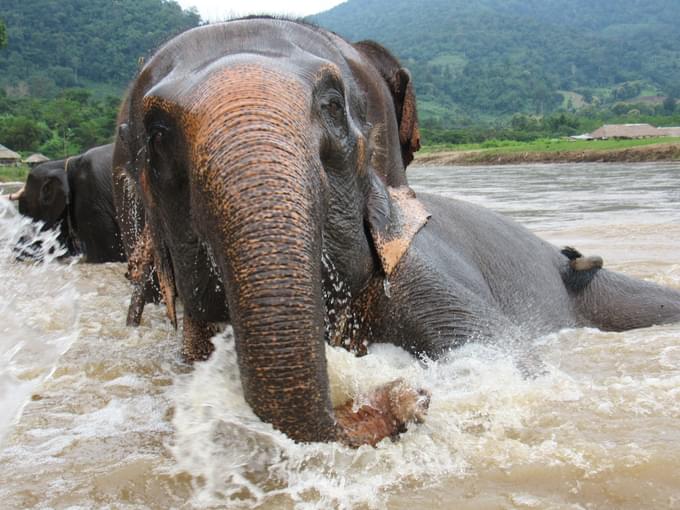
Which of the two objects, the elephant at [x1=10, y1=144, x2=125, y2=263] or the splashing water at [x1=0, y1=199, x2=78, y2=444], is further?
the elephant at [x1=10, y1=144, x2=125, y2=263]

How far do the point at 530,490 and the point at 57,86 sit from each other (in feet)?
488

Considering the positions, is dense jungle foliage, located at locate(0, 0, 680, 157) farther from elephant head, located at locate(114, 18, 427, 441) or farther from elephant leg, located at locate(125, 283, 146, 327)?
elephant head, located at locate(114, 18, 427, 441)

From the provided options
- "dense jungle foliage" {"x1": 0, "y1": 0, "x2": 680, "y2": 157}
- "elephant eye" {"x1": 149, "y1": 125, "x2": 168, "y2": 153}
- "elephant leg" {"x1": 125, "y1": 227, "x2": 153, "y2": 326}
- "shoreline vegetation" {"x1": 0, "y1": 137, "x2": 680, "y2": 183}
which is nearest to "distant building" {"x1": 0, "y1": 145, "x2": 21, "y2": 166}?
"shoreline vegetation" {"x1": 0, "y1": 137, "x2": 680, "y2": 183}

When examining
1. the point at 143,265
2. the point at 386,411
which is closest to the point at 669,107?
the point at 143,265

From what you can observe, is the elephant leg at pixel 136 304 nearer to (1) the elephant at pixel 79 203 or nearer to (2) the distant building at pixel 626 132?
(1) the elephant at pixel 79 203

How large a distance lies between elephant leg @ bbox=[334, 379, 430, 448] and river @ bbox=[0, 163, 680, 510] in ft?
0.18

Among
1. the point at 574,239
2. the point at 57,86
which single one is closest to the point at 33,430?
the point at 574,239

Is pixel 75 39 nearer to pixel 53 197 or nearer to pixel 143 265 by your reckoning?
pixel 53 197

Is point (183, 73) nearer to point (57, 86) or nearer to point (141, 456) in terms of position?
point (141, 456)

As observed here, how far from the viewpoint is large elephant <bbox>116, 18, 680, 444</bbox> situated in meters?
2.38

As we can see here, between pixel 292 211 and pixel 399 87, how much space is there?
2276 millimetres

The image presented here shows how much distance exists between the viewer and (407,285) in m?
3.77

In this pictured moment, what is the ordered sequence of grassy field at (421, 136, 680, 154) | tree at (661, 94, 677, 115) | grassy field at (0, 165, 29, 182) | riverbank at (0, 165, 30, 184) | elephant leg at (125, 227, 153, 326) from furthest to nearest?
1. tree at (661, 94, 677, 115)
2. grassy field at (421, 136, 680, 154)
3. grassy field at (0, 165, 29, 182)
4. riverbank at (0, 165, 30, 184)
5. elephant leg at (125, 227, 153, 326)

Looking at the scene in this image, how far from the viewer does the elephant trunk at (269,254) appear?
7.70 feet
